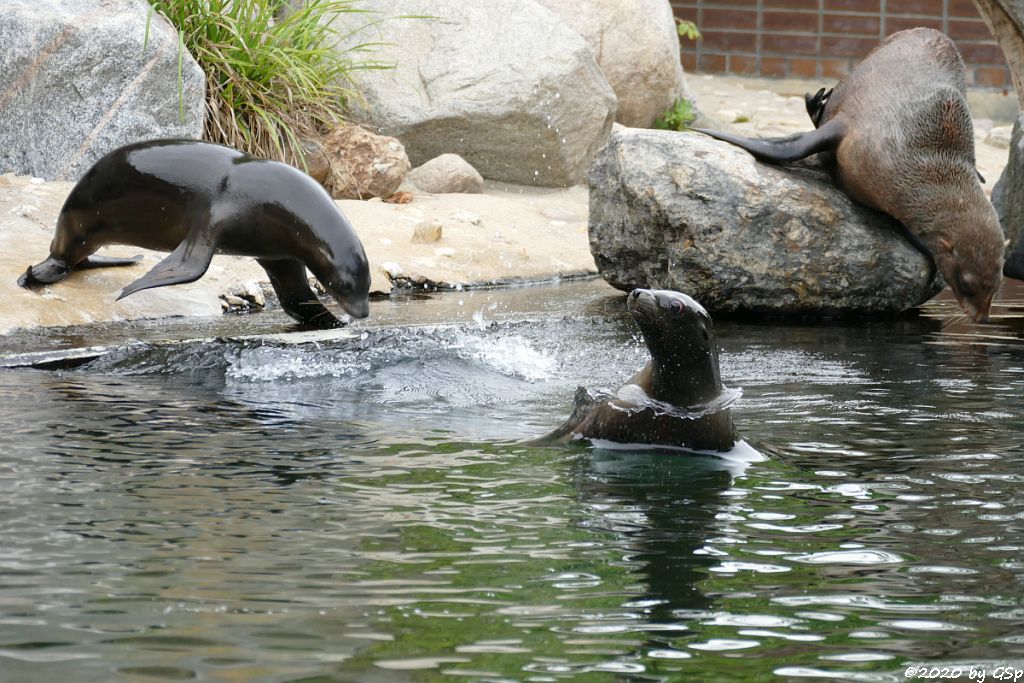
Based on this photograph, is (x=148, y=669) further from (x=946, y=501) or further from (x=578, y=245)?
(x=578, y=245)

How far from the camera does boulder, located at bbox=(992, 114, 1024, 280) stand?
26.9 feet

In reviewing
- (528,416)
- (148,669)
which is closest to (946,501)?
(528,416)

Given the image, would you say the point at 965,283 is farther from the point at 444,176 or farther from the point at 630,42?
the point at 630,42

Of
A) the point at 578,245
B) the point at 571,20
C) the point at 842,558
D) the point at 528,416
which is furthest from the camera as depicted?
the point at 571,20

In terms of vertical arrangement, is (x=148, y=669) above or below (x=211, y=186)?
below

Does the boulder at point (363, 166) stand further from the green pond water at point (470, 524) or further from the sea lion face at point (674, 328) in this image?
the sea lion face at point (674, 328)

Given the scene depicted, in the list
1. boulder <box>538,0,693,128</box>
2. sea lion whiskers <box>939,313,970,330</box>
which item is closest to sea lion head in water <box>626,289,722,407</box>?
sea lion whiskers <box>939,313,970,330</box>

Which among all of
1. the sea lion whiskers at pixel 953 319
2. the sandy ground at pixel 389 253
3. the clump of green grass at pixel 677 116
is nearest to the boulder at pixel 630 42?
the clump of green grass at pixel 677 116

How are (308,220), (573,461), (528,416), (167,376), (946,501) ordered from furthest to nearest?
(308,220) < (167,376) < (528,416) < (573,461) < (946,501)

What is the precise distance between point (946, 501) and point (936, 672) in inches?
47.1

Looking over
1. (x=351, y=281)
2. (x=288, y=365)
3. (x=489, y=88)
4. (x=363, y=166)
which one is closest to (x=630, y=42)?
(x=489, y=88)

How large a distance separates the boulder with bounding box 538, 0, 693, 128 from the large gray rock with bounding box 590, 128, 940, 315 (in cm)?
539

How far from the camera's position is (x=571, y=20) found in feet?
39.8

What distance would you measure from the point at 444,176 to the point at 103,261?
366 cm
